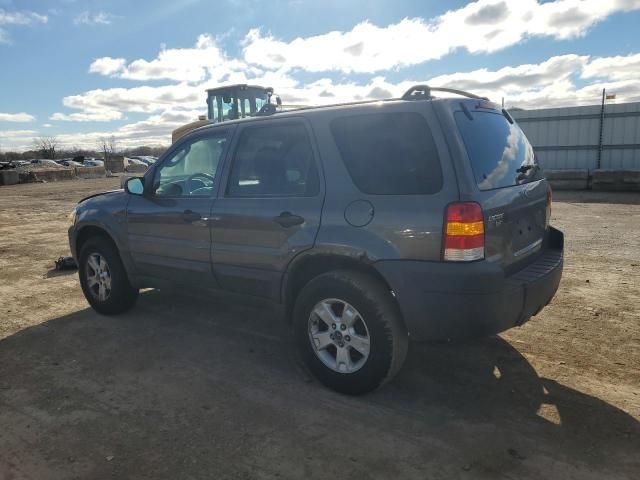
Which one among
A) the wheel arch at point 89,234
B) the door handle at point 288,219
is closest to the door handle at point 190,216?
the door handle at point 288,219

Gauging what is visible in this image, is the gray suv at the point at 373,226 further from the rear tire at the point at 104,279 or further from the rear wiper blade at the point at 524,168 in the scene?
the rear tire at the point at 104,279

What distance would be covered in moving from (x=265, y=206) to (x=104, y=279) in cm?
235

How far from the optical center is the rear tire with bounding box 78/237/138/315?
4887 millimetres

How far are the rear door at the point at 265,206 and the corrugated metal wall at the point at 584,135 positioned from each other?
644 inches

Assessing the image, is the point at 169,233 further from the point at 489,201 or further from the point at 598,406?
the point at 598,406

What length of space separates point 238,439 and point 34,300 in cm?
407

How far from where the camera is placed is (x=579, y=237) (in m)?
8.27

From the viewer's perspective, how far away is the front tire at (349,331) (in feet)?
10.1

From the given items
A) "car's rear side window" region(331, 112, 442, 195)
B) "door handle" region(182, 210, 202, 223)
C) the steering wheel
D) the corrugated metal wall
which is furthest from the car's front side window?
the corrugated metal wall

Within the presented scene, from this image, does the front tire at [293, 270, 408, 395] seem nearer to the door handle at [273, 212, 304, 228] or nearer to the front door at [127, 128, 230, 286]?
the door handle at [273, 212, 304, 228]

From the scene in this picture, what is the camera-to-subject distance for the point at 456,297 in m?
2.81

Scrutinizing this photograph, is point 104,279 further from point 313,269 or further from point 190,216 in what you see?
point 313,269

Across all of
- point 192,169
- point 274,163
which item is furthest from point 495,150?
point 192,169

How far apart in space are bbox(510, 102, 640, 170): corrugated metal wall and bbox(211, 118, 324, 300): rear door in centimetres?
1635
